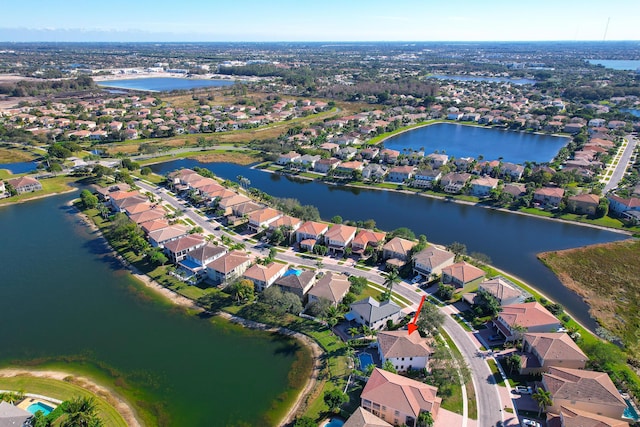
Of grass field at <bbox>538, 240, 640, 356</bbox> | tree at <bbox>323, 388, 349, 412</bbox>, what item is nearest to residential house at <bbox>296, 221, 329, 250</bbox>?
tree at <bbox>323, 388, 349, 412</bbox>

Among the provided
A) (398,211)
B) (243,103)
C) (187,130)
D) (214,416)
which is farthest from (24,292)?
(243,103)

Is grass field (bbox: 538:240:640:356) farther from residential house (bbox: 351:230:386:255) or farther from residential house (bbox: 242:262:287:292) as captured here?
residential house (bbox: 242:262:287:292)

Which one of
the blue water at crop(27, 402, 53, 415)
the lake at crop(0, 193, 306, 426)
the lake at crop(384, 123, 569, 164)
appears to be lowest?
the lake at crop(0, 193, 306, 426)

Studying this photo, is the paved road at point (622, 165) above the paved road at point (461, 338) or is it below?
above

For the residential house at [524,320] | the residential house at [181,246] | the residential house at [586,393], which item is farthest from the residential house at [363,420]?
the residential house at [181,246]

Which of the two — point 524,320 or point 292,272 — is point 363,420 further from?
point 292,272

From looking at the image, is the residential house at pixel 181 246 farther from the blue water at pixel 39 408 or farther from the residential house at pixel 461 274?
the residential house at pixel 461 274
